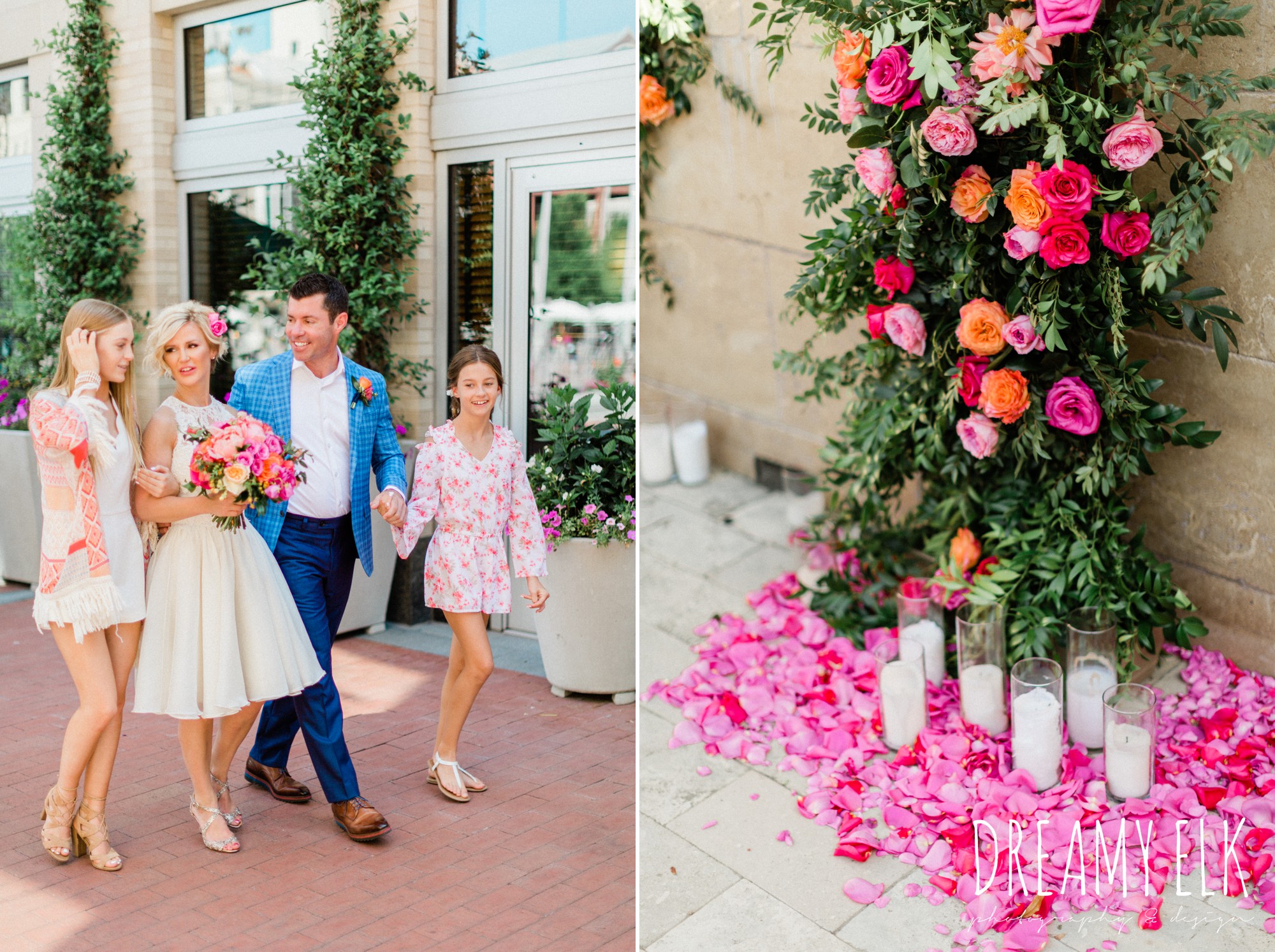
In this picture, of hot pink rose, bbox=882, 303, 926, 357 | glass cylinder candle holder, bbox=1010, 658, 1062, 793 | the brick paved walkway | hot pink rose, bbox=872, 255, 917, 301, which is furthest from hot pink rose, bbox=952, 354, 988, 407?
the brick paved walkway

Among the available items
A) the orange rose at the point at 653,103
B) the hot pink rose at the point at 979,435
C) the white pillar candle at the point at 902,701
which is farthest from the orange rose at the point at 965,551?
the orange rose at the point at 653,103

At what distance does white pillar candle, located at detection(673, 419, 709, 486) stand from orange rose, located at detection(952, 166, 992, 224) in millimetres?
2180

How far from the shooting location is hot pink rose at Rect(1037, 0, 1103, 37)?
258 cm

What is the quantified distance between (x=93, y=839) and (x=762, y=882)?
4.67ft

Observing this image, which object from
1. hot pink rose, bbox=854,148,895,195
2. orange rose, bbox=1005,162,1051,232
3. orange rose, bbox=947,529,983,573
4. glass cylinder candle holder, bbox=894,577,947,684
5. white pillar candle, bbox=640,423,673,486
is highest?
hot pink rose, bbox=854,148,895,195

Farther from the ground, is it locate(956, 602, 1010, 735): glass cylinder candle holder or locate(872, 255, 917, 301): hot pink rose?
locate(872, 255, 917, 301): hot pink rose

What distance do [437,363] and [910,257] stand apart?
50.4 inches

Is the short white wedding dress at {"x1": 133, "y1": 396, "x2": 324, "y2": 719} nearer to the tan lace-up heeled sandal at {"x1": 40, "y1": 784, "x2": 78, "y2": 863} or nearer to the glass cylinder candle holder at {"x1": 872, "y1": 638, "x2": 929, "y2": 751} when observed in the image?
the tan lace-up heeled sandal at {"x1": 40, "y1": 784, "x2": 78, "y2": 863}

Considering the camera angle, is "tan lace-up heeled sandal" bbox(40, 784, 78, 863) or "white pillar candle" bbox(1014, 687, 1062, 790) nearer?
"tan lace-up heeled sandal" bbox(40, 784, 78, 863)

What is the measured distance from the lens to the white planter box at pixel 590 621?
121 inches

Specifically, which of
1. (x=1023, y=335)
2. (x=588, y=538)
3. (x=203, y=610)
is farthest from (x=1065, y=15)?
(x=203, y=610)

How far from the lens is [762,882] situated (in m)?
2.64

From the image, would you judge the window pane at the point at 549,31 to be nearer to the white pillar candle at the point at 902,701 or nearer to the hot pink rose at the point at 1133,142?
the hot pink rose at the point at 1133,142

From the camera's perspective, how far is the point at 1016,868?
2.57 meters
